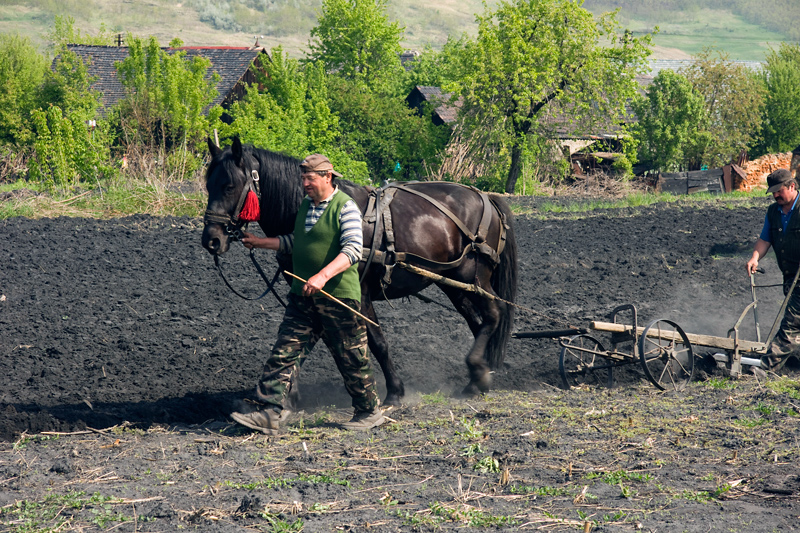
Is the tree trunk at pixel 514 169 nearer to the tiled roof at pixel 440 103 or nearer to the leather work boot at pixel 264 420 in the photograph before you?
the tiled roof at pixel 440 103

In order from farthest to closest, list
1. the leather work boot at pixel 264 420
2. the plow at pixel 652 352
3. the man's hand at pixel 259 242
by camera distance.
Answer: the plow at pixel 652 352 → the man's hand at pixel 259 242 → the leather work boot at pixel 264 420

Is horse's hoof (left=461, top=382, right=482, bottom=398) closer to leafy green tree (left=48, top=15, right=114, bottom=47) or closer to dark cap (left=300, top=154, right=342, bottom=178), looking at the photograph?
dark cap (left=300, top=154, right=342, bottom=178)

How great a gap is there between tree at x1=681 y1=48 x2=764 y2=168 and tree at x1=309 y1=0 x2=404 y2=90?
649 inches

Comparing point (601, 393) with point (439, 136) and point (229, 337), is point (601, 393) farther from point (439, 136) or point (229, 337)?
point (439, 136)

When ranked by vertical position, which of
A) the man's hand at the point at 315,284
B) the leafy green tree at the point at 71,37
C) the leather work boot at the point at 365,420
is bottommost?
the leather work boot at the point at 365,420

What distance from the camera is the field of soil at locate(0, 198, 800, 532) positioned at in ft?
11.6

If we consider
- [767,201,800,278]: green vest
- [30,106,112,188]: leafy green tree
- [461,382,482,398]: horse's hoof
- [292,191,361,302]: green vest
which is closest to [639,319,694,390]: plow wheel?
[767,201,800,278]: green vest

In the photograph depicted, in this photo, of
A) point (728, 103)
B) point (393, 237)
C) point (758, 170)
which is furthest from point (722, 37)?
point (393, 237)

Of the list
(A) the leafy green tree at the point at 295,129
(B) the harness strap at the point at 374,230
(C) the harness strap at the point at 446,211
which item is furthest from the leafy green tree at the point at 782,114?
(B) the harness strap at the point at 374,230

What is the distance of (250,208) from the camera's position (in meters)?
4.98

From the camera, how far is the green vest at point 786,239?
6289 mm

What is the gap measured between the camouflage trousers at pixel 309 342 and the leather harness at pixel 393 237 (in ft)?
1.62

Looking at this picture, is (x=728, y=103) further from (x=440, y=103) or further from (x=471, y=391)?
(x=471, y=391)

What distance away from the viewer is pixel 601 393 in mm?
5766
